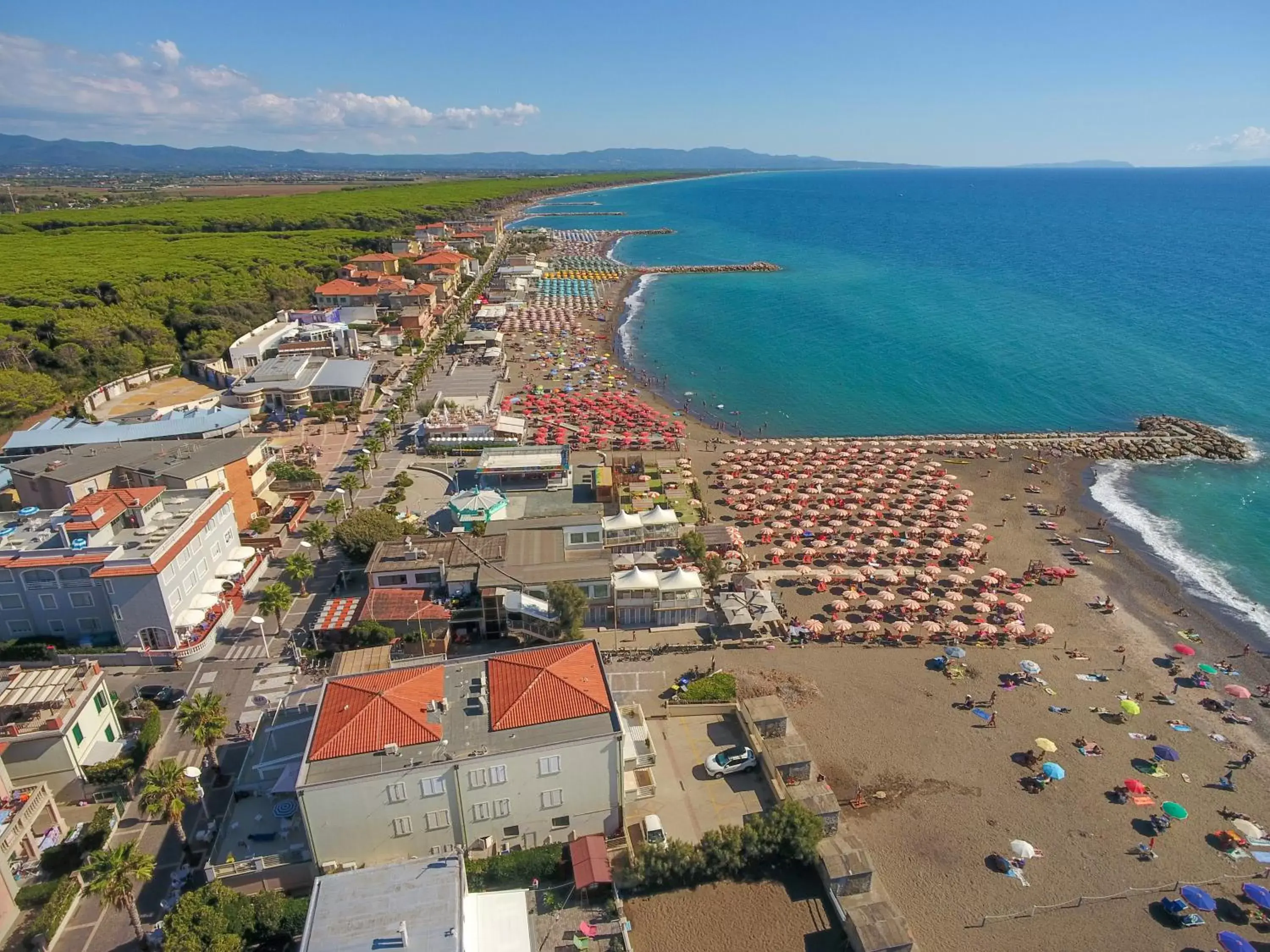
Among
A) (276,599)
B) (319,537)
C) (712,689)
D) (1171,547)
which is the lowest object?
(1171,547)

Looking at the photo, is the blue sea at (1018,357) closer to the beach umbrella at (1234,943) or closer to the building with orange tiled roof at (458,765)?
the beach umbrella at (1234,943)

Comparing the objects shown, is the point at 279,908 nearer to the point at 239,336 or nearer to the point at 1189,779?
the point at 1189,779

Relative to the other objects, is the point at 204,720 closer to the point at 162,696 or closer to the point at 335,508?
the point at 162,696

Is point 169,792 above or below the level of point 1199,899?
above

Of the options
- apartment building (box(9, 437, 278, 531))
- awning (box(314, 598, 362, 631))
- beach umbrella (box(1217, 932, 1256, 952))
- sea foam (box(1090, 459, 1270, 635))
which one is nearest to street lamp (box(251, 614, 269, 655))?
awning (box(314, 598, 362, 631))

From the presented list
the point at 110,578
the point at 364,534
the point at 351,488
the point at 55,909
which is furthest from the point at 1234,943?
the point at 351,488

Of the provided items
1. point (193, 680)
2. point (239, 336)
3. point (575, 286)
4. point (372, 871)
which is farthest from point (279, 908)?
point (575, 286)

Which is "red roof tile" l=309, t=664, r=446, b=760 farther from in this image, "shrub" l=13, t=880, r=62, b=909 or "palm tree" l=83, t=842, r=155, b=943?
"shrub" l=13, t=880, r=62, b=909
